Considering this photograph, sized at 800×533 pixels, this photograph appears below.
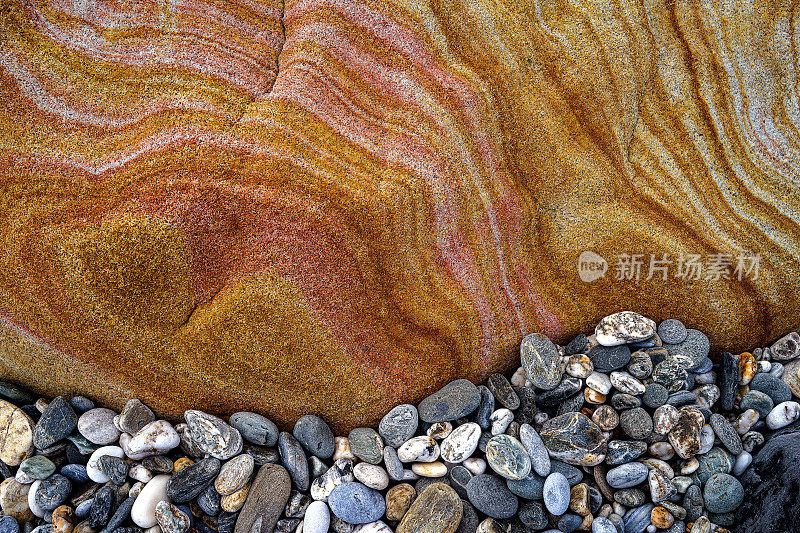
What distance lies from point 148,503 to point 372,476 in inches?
29.9

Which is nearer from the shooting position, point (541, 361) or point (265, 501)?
point (265, 501)

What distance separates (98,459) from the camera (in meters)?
→ 1.64

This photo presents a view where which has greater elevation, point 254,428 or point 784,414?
point 784,414

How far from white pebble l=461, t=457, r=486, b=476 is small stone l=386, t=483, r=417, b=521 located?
8.4 inches

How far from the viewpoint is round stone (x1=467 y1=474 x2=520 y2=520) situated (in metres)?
1.64

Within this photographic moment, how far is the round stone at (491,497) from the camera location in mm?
1639

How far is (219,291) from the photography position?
5.43 feet

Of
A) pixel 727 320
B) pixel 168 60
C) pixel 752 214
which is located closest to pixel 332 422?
pixel 168 60

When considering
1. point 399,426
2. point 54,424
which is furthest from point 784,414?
point 54,424

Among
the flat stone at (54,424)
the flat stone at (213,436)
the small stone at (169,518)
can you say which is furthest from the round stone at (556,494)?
the flat stone at (54,424)

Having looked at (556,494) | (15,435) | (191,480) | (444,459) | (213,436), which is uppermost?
(556,494)

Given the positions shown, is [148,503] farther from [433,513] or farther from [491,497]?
Result: [491,497]

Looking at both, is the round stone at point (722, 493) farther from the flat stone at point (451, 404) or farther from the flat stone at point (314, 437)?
the flat stone at point (314, 437)

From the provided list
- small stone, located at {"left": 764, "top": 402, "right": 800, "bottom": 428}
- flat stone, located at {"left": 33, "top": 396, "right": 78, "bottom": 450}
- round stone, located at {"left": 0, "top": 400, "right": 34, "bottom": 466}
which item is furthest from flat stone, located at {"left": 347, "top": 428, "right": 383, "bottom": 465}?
small stone, located at {"left": 764, "top": 402, "right": 800, "bottom": 428}
